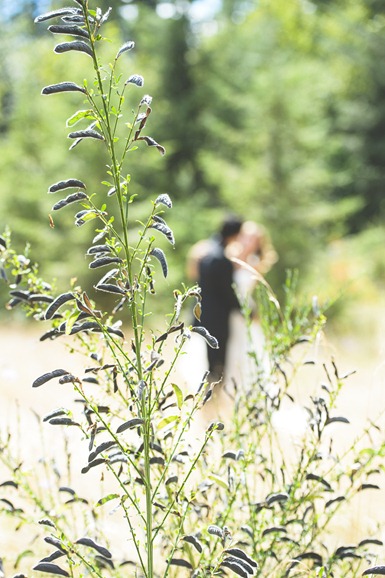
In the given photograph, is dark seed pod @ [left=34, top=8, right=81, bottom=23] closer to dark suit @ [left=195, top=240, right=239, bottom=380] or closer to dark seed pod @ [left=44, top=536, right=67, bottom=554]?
dark seed pod @ [left=44, top=536, right=67, bottom=554]

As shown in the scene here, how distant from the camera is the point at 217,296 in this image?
17.9 ft

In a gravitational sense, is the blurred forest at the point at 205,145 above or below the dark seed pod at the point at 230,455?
above

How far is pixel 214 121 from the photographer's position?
1180 cm

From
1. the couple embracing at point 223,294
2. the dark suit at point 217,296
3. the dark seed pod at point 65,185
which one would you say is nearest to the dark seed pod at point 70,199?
the dark seed pod at point 65,185

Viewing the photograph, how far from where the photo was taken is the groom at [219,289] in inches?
210

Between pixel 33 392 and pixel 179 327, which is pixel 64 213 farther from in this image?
pixel 179 327

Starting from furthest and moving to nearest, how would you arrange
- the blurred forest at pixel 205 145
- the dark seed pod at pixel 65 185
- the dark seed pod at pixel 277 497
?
the blurred forest at pixel 205 145 → the dark seed pod at pixel 277 497 → the dark seed pod at pixel 65 185

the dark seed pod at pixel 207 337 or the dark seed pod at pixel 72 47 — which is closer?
the dark seed pod at pixel 72 47

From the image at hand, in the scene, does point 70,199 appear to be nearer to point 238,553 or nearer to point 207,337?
point 207,337

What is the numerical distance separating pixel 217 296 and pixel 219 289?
0.22 ft

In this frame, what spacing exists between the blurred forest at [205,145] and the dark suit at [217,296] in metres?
3.00

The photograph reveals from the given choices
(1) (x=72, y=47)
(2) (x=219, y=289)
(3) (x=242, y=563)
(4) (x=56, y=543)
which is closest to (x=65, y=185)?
(1) (x=72, y=47)

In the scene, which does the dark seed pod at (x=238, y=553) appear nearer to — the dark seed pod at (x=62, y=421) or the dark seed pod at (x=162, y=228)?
the dark seed pod at (x=62, y=421)

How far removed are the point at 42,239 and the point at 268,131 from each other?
3484 mm
